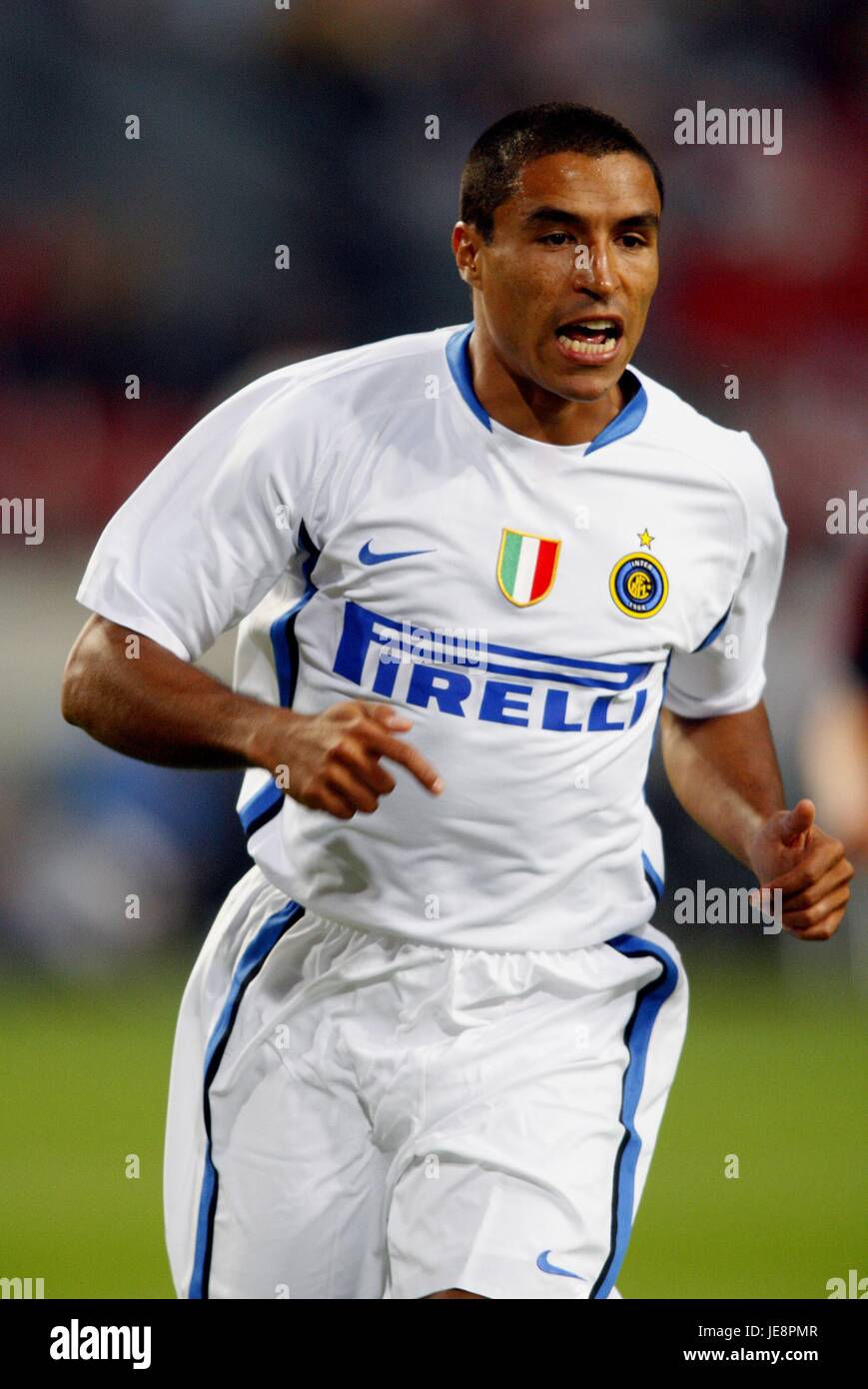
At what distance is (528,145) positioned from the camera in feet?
8.14

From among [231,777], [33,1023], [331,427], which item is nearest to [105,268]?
[231,777]

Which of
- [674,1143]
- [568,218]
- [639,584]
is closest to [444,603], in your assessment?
[639,584]

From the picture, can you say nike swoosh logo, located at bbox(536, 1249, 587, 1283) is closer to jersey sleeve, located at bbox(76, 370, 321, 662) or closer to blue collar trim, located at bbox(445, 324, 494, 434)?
jersey sleeve, located at bbox(76, 370, 321, 662)

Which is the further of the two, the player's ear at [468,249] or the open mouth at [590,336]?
the player's ear at [468,249]

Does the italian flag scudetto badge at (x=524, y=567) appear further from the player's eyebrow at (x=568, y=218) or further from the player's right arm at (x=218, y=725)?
the player's eyebrow at (x=568, y=218)

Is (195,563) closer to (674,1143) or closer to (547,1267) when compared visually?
(547,1267)

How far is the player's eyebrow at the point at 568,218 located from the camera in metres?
2.42

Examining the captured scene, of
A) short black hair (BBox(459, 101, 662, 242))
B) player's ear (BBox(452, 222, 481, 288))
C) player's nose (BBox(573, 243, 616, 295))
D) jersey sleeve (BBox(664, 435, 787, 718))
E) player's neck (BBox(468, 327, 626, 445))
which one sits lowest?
jersey sleeve (BBox(664, 435, 787, 718))

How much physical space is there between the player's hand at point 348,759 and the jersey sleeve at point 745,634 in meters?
0.78

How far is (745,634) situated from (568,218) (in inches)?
27.6

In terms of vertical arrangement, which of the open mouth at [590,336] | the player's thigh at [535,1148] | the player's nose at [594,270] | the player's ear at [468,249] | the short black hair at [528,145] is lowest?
the player's thigh at [535,1148]

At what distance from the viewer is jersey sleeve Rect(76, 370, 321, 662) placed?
2412mm

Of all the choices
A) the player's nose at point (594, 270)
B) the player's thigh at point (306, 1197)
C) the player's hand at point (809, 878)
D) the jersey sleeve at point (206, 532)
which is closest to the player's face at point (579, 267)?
the player's nose at point (594, 270)

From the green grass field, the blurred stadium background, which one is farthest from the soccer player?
the blurred stadium background
